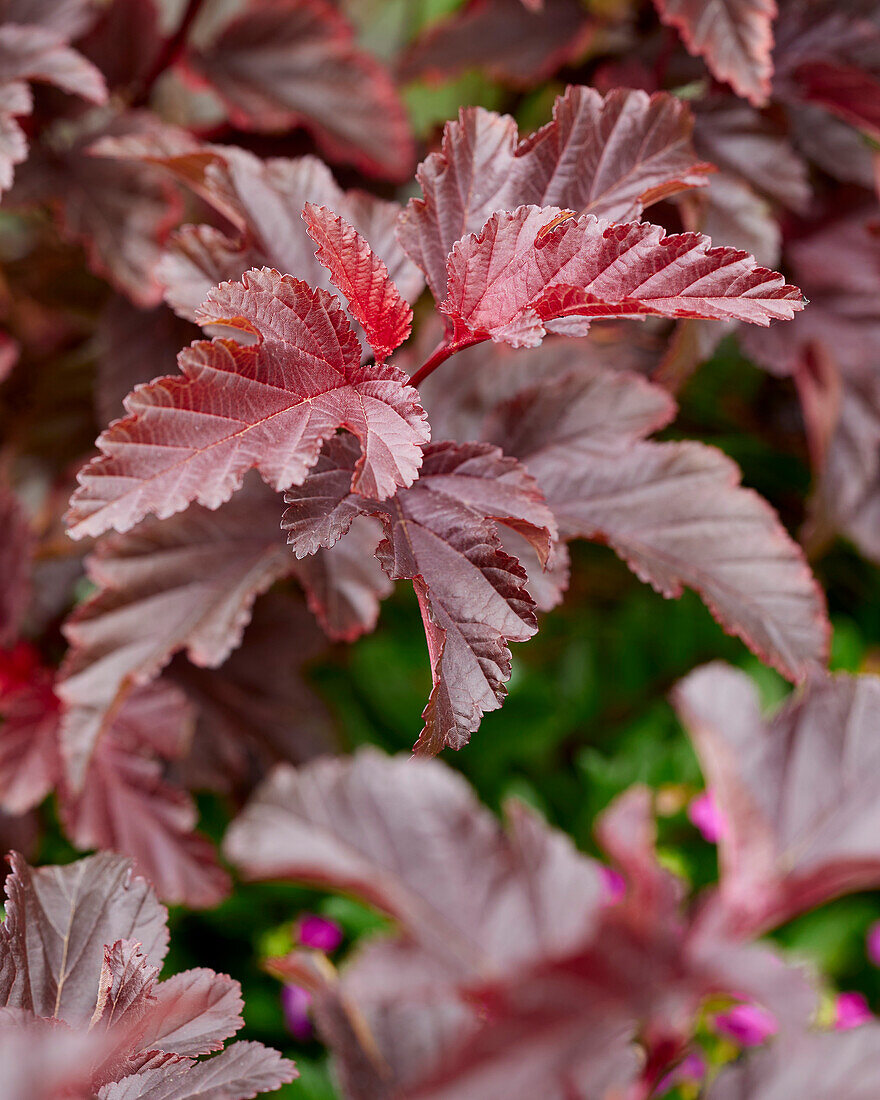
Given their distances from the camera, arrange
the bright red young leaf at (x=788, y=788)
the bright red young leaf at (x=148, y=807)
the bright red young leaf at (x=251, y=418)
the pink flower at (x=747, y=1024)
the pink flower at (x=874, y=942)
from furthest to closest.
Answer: the pink flower at (x=874, y=942), the pink flower at (x=747, y=1024), the bright red young leaf at (x=148, y=807), the bright red young leaf at (x=788, y=788), the bright red young leaf at (x=251, y=418)

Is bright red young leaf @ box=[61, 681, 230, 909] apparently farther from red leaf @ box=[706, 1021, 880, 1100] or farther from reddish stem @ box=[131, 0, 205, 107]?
reddish stem @ box=[131, 0, 205, 107]

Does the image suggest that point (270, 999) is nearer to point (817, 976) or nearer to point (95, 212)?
point (817, 976)

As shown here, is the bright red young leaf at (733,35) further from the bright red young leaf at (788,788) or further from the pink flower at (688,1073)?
the pink flower at (688,1073)

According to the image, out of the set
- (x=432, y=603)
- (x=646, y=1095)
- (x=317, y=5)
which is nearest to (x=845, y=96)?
(x=317, y=5)

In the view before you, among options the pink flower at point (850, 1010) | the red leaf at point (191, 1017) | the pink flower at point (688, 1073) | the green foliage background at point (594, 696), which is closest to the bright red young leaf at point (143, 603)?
the red leaf at point (191, 1017)

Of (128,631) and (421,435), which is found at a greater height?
(421,435)

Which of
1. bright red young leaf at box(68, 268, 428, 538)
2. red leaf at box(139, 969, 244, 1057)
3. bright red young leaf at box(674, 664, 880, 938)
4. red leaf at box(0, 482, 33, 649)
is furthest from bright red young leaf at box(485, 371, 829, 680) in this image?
red leaf at box(0, 482, 33, 649)

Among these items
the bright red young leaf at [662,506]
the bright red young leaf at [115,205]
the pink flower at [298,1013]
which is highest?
the bright red young leaf at [115,205]
